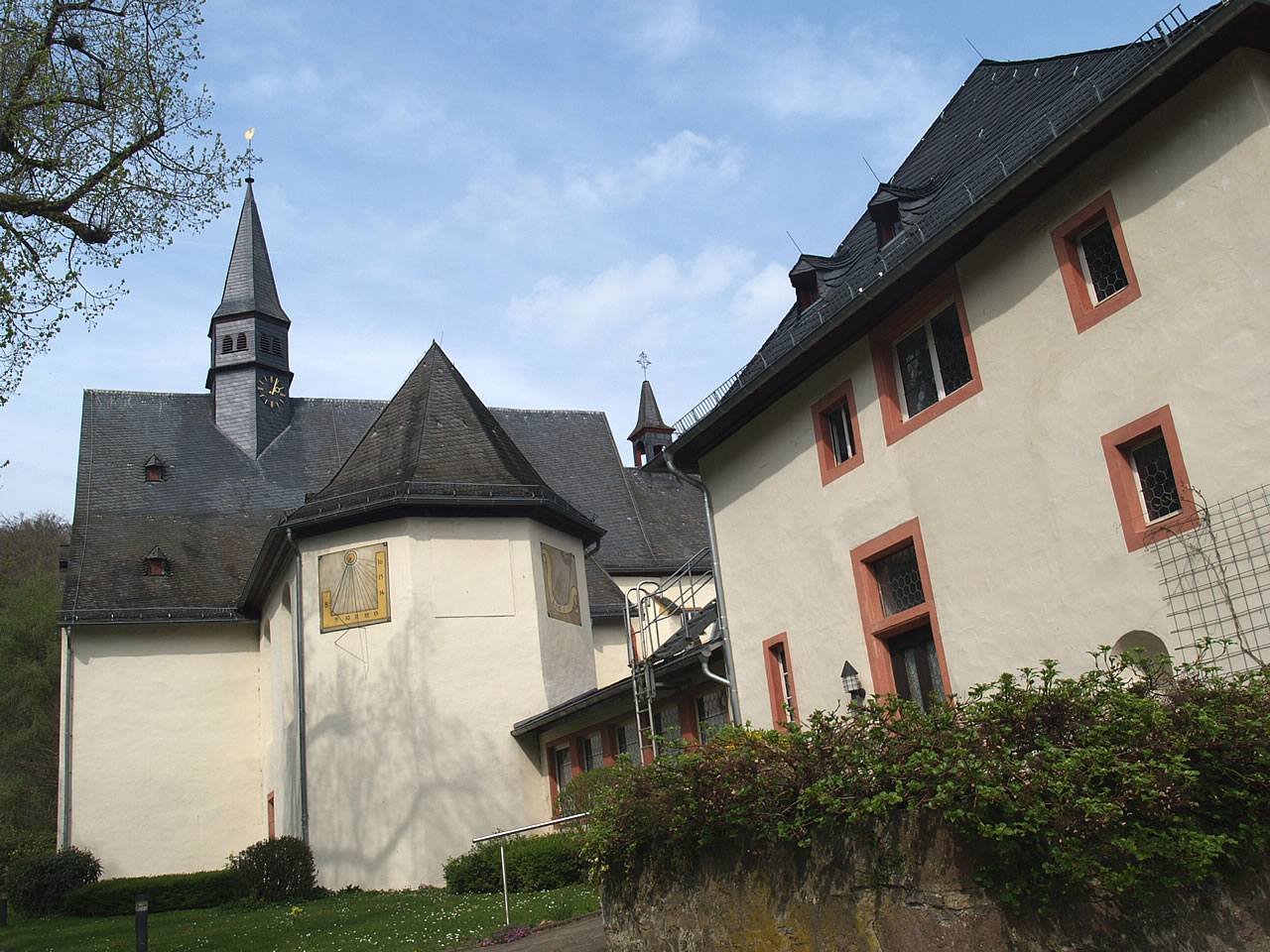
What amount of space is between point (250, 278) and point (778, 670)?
25.8 meters

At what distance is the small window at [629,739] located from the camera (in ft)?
60.5

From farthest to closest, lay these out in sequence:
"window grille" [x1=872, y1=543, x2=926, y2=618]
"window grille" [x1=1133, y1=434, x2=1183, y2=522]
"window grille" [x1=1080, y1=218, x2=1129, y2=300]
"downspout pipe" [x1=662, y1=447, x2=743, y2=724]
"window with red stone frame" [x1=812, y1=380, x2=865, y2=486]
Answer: "downspout pipe" [x1=662, y1=447, x2=743, y2=724] < "window with red stone frame" [x1=812, y1=380, x2=865, y2=486] < "window grille" [x1=872, y1=543, x2=926, y2=618] < "window grille" [x1=1080, y1=218, x2=1129, y2=300] < "window grille" [x1=1133, y1=434, x2=1183, y2=522]

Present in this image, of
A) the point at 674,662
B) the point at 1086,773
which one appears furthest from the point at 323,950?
the point at 1086,773

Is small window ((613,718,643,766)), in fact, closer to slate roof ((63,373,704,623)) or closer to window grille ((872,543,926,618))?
slate roof ((63,373,704,623))

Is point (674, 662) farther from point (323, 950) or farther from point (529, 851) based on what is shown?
point (323, 950)

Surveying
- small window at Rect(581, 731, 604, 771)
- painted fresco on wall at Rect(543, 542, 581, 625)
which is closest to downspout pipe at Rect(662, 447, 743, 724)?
small window at Rect(581, 731, 604, 771)

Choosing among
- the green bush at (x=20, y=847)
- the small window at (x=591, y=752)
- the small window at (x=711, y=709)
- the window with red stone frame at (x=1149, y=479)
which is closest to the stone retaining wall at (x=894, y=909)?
the window with red stone frame at (x=1149, y=479)

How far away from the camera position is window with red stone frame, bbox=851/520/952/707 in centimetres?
1141

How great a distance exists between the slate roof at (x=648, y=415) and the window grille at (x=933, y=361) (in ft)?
96.7

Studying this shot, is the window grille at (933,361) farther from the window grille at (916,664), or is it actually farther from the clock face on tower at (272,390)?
the clock face on tower at (272,390)

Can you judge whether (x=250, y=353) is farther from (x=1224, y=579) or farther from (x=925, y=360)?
(x=1224, y=579)

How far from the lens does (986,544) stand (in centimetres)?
1055

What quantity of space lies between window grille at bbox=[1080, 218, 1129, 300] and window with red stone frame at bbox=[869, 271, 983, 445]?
1.41 metres

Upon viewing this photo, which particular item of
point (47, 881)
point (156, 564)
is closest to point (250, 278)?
point (156, 564)
